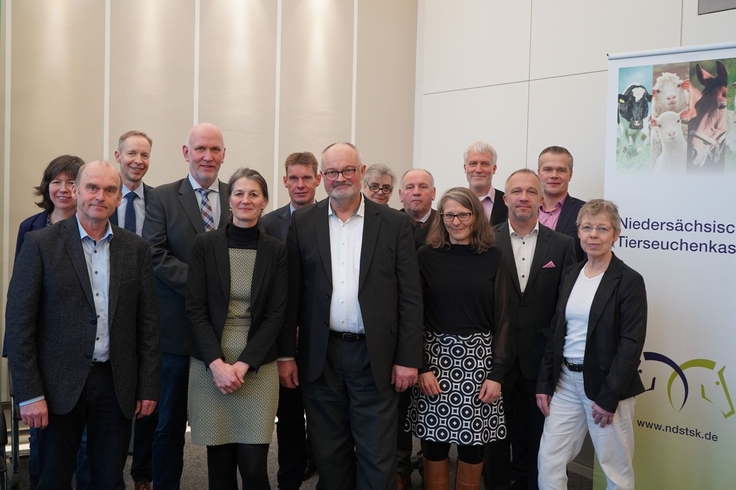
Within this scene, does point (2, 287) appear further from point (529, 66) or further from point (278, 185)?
point (529, 66)

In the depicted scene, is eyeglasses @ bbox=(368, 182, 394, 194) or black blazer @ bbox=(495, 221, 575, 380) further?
eyeglasses @ bbox=(368, 182, 394, 194)

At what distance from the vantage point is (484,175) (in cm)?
436

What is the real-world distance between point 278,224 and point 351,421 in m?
1.21

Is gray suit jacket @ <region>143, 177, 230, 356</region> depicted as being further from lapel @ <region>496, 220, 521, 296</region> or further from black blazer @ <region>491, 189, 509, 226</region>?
black blazer @ <region>491, 189, 509, 226</region>

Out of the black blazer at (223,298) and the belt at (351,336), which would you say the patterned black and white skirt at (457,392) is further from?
the black blazer at (223,298)

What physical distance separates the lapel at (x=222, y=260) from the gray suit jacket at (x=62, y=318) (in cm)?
36

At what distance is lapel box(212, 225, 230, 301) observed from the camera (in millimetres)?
2990

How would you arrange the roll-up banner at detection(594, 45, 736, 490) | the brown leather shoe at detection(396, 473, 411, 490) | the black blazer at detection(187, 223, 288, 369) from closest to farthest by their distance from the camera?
the black blazer at detection(187, 223, 288, 369) < the roll-up banner at detection(594, 45, 736, 490) < the brown leather shoe at detection(396, 473, 411, 490)

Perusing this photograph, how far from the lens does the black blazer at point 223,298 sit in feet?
9.78

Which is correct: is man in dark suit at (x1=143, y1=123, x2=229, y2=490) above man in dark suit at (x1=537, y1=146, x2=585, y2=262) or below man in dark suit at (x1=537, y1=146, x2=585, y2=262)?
below

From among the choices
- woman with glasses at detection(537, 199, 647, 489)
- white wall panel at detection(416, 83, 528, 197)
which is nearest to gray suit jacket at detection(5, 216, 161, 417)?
woman with glasses at detection(537, 199, 647, 489)

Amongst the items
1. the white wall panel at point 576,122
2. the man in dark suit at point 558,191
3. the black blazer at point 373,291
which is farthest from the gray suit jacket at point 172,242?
the white wall panel at point 576,122

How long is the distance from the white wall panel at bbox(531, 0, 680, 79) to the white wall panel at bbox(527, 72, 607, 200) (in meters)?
0.10

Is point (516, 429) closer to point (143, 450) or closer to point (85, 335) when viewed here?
point (143, 450)
